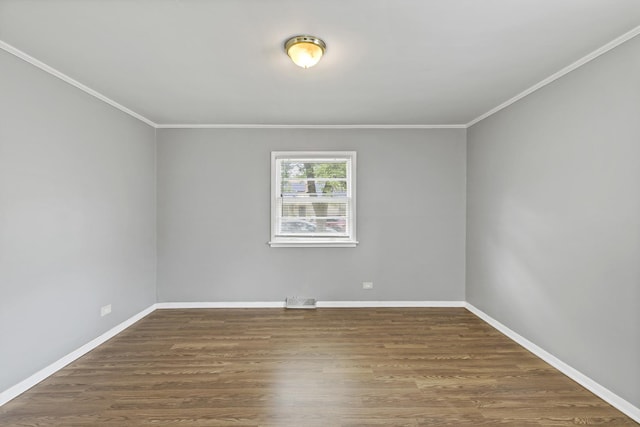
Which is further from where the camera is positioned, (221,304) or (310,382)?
(221,304)

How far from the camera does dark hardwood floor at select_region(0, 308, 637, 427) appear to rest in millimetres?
1974

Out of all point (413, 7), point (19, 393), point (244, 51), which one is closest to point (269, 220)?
point (244, 51)

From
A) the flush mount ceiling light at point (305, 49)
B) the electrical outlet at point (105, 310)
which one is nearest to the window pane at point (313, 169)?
the flush mount ceiling light at point (305, 49)

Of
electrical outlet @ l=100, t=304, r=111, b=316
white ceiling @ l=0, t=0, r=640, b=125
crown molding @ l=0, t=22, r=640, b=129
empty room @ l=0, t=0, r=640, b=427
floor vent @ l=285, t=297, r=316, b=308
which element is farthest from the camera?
floor vent @ l=285, t=297, r=316, b=308

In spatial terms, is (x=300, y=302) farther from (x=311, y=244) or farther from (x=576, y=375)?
(x=576, y=375)

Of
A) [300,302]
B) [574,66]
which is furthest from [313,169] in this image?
[574,66]

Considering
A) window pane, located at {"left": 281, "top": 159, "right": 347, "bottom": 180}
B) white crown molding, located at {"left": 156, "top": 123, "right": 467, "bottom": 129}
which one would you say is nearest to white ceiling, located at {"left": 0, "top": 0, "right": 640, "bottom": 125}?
white crown molding, located at {"left": 156, "top": 123, "right": 467, "bottom": 129}

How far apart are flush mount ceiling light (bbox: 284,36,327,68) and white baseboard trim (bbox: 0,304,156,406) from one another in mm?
3059

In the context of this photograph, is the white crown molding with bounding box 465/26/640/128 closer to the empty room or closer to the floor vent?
the empty room

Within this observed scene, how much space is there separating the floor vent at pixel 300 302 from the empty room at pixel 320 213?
3 centimetres

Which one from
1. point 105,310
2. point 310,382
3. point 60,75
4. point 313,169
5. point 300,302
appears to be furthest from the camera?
point 313,169

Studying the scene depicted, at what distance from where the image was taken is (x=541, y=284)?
2.76 metres

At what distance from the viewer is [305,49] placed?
204cm

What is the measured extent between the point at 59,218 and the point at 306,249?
8.43 feet
